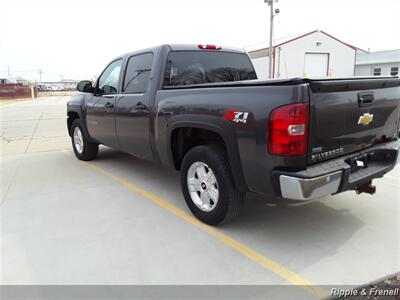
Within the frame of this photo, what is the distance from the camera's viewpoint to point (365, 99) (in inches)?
126

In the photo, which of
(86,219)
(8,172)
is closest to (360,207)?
(86,219)

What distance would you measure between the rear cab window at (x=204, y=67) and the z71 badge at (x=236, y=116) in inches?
54.8

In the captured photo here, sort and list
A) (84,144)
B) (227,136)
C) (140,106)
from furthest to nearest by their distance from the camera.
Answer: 1. (84,144)
2. (140,106)
3. (227,136)

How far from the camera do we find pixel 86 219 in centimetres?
401

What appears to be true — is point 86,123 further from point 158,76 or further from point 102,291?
point 102,291

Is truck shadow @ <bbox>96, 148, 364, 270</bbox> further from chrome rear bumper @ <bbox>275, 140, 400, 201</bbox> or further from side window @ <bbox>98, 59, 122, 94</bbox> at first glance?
side window @ <bbox>98, 59, 122, 94</bbox>

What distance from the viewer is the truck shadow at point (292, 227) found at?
3.25m

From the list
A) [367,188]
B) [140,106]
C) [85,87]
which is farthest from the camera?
[85,87]

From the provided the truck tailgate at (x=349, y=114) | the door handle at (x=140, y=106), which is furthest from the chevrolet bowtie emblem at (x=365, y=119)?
the door handle at (x=140, y=106)

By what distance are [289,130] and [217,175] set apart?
3.13 feet

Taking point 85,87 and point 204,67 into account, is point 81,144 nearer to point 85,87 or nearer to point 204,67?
point 85,87

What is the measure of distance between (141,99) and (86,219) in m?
1.64

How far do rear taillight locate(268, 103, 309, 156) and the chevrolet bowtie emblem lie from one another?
2.67 ft

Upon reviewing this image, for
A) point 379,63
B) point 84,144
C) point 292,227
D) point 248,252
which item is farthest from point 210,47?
point 379,63
